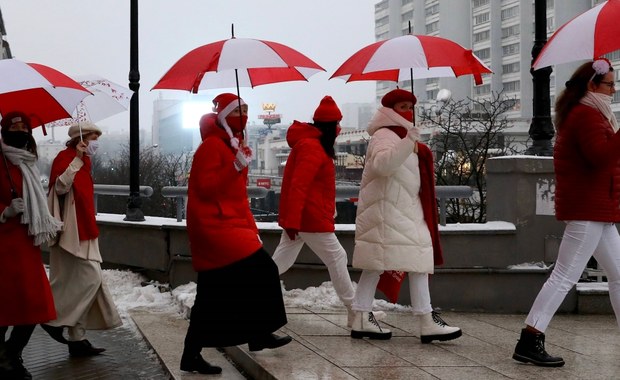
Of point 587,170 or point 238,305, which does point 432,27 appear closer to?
point 587,170

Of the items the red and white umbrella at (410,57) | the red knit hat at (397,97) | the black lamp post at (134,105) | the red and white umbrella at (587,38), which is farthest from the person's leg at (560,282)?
the black lamp post at (134,105)

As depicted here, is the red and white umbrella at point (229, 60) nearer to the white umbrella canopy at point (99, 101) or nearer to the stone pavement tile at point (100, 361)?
the white umbrella canopy at point (99, 101)

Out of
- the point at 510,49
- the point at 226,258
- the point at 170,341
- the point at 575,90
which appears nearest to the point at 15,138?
the point at 226,258

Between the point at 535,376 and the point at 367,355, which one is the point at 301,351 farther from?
the point at 535,376

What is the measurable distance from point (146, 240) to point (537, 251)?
4578 millimetres

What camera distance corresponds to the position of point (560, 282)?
625 centimetres

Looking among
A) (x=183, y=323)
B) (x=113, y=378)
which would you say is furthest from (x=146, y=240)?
(x=113, y=378)

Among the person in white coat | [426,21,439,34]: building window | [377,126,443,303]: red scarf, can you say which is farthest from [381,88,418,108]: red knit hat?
[426,21,439,34]: building window

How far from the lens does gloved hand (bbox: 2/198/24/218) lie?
21.8 feet

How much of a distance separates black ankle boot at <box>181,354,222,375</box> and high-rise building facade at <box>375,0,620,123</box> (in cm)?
10831

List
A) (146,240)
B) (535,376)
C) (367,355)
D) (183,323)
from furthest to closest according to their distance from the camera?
1. (146,240)
2. (183,323)
3. (367,355)
4. (535,376)

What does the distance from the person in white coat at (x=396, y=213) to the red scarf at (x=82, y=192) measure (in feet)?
7.42

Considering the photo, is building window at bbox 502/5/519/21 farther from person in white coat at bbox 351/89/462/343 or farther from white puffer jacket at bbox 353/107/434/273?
white puffer jacket at bbox 353/107/434/273

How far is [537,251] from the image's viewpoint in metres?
9.57
